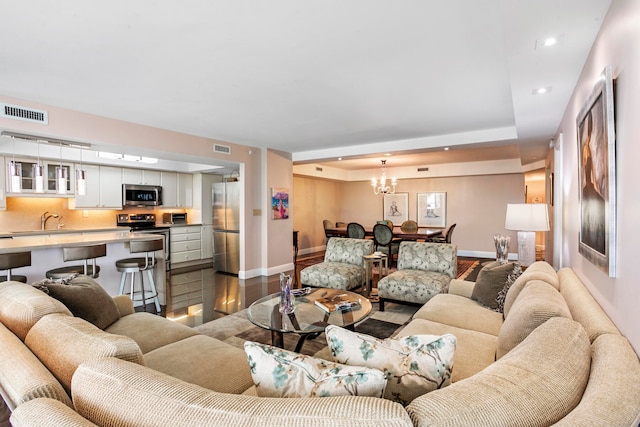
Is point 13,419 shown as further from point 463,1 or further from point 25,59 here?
point 25,59

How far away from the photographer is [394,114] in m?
4.08

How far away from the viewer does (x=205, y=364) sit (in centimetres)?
183

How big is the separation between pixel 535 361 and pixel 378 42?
2122 mm

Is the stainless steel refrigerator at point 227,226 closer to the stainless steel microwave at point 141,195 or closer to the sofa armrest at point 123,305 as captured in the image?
the stainless steel microwave at point 141,195

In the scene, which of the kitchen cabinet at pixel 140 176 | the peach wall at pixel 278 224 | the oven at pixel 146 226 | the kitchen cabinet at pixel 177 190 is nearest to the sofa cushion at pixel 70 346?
the peach wall at pixel 278 224

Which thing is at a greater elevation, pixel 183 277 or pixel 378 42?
pixel 378 42

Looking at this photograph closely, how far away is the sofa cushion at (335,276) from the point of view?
14.6ft

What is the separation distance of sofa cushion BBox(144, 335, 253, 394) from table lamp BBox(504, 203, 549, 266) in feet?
10.5

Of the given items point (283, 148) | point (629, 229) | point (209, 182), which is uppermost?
point (283, 148)

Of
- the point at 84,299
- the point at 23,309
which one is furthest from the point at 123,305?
the point at 23,309

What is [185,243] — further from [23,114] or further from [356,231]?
[23,114]

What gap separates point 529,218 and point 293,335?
9.20ft

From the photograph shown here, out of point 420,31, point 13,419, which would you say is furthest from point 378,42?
point 13,419

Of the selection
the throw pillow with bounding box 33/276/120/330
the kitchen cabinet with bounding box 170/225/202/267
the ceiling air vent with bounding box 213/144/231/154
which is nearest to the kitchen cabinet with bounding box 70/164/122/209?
the kitchen cabinet with bounding box 170/225/202/267
